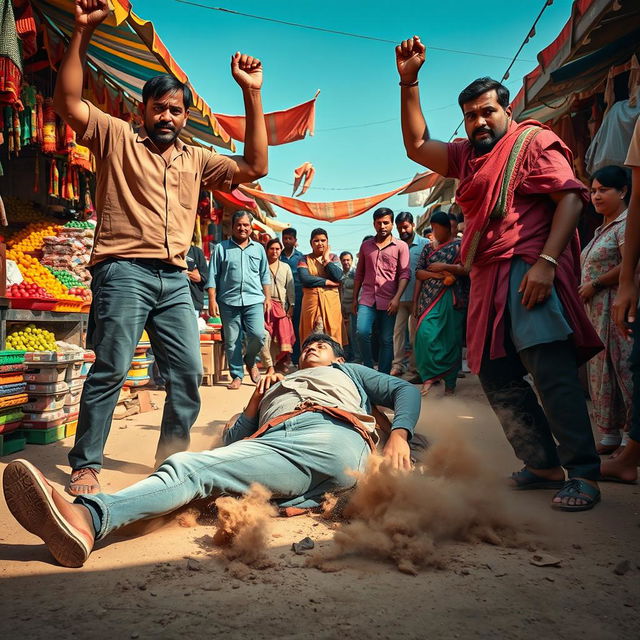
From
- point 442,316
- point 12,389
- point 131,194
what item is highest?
point 131,194

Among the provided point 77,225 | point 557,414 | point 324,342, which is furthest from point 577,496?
point 77,225

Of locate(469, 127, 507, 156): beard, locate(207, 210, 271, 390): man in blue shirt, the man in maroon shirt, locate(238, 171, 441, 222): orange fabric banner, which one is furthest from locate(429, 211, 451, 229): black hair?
locate(238, 171, 441, 222): orange fabric banner

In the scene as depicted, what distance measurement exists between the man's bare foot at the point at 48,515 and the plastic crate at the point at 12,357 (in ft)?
6.92

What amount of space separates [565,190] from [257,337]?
171 inches

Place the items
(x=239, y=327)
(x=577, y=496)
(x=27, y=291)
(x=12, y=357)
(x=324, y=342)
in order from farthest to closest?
(x=239, y=327) → (x=27, y=291) → (x=12, y=357) → (x=324, y=342) → (x=577, y=496)

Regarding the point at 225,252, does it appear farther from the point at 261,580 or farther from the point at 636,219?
the point at 261,580

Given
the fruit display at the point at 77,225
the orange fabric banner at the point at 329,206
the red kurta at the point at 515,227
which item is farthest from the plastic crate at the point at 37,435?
the orange fabric banner at the point at 329,206

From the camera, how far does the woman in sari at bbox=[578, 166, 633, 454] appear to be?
3182 mm

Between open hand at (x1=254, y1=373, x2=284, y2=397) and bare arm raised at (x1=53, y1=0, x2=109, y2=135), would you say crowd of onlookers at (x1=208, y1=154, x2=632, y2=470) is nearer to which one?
open hand at (x1=254, y1=373, x2=284, y2=397)

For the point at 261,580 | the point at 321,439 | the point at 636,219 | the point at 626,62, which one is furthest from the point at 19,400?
the point at 626,62

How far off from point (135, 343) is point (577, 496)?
205 centimetres

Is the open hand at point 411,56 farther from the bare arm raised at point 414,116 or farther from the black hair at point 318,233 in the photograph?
the black hair at point 318,233

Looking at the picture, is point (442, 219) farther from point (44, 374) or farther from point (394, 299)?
point (44, 374)

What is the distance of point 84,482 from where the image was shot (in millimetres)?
2455
